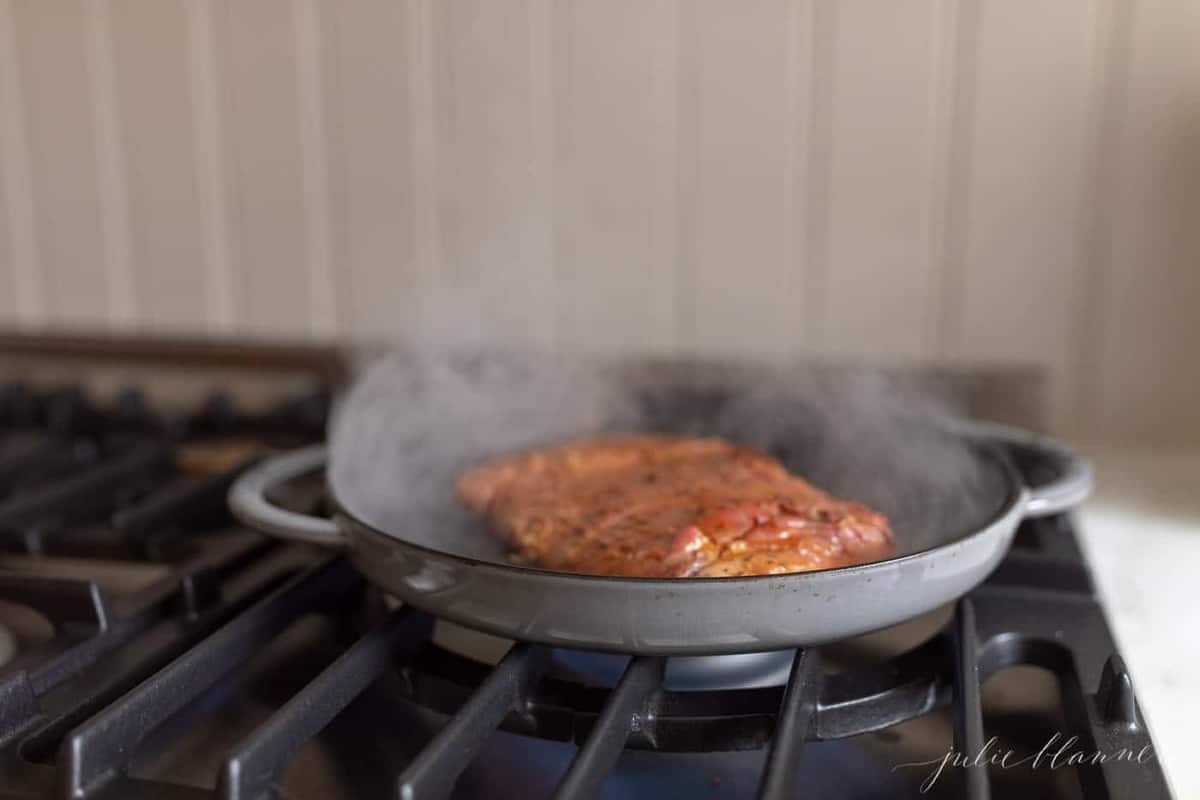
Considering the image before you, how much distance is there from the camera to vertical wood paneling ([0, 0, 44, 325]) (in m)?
1.21

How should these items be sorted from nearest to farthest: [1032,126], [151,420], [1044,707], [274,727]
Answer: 1. [274,727]
2. [1044,707]
3. [1032,126]
4. [151,420]

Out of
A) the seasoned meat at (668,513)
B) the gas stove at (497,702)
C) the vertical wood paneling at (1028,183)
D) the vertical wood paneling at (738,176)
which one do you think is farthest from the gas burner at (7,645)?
the vertical wood paneling at (1028,183)

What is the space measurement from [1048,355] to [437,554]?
0.70 metres

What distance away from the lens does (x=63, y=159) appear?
1.21 m

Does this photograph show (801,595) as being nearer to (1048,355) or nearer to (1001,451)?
(1001,451)

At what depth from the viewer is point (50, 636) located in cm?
63

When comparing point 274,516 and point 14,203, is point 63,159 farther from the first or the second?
point 274,516

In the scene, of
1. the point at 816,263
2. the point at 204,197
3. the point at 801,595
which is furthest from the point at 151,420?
the point at 801,595

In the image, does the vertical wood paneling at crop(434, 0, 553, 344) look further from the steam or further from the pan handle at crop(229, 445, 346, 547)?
the pan handle at crop(229, 445, 346, 547)

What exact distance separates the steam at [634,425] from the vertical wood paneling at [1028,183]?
0.11 meters

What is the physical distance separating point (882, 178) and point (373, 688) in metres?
0.67

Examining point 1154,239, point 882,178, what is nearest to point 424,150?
point 882,178

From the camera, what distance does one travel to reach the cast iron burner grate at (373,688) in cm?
46

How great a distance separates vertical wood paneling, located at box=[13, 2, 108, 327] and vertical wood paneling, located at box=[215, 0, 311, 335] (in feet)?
0.61
